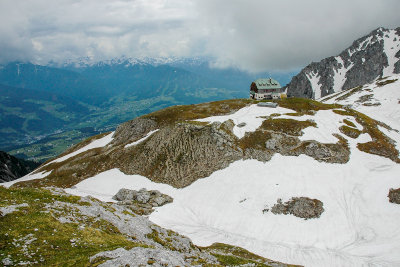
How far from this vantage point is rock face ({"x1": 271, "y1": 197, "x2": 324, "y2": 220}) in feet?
172

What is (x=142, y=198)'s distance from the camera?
63.2 meters

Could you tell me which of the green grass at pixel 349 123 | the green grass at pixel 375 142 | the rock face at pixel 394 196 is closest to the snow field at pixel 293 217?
the rock face at pixel 394 196

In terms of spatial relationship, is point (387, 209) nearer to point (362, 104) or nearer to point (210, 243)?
point (210, 243)

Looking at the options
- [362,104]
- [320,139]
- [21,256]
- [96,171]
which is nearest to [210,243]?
[21,256]

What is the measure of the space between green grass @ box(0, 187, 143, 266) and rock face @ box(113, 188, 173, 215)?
35241mm

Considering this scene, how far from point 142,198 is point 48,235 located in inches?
1771

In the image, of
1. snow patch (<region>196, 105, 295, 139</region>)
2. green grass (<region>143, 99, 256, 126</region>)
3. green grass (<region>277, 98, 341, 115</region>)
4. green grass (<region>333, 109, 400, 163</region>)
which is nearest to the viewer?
green grass (<region>333, 109, 400, 163</region>)

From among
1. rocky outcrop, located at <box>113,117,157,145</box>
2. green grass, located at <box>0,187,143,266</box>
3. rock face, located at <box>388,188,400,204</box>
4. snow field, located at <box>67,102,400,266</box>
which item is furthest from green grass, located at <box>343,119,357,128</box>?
green grass, located at <box>0,187,143,266</box>

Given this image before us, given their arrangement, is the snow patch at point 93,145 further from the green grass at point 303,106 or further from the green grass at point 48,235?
the green grass at point 48,235

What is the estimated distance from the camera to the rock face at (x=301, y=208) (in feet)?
172

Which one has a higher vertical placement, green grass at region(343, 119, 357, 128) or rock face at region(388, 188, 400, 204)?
green grass at region(343, 119, 357, 128)

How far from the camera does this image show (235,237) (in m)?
49.9

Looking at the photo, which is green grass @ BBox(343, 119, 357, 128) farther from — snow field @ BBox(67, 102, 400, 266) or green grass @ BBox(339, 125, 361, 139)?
snow field @ BBox(67, 102, 400, 266)

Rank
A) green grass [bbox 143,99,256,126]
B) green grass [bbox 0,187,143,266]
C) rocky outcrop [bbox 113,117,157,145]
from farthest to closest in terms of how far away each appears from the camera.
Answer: rocky outcrop [bbox 113,117,157,145]
green grass [bbox 143,99,256,126]
green grass [bbox 0,187,143,266]
